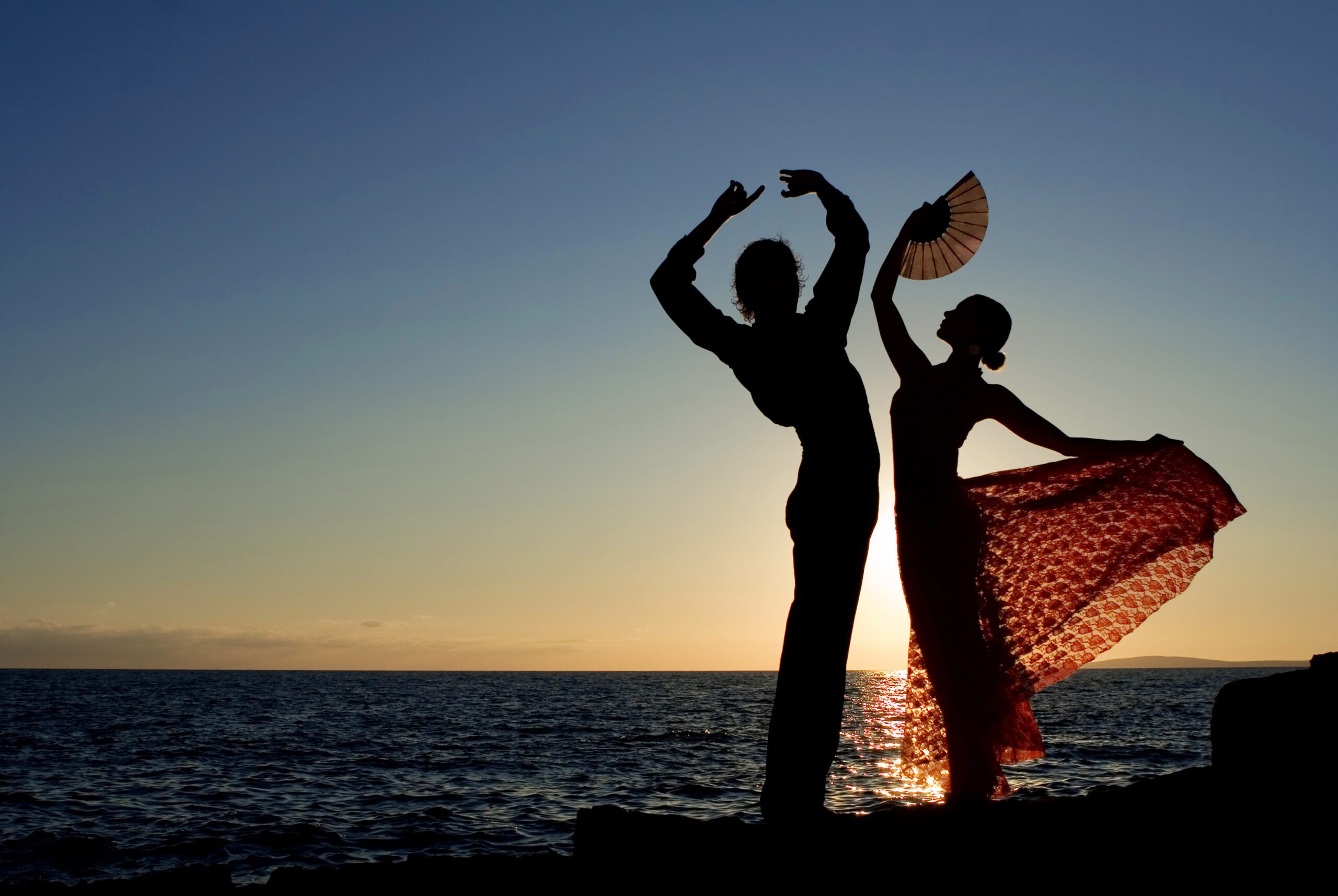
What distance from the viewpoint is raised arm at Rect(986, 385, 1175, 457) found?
4883mm

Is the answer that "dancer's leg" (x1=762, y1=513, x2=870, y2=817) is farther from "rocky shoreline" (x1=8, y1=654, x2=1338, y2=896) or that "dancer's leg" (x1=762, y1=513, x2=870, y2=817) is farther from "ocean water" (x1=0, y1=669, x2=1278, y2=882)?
"ocean water" (x1=0, y1=669, x2=1278, y2=882)

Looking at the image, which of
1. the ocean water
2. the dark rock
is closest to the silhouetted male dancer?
the dark rock

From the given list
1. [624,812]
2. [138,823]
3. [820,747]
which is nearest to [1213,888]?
[820,747]

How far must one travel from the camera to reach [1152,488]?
5.31m

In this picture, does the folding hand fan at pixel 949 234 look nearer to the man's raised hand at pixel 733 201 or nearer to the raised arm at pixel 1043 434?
the raised arm at pixel 1043 434

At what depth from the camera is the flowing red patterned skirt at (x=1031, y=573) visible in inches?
189

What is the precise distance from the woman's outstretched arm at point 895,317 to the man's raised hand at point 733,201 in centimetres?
148

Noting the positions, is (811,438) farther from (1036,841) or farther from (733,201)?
(1036,841)

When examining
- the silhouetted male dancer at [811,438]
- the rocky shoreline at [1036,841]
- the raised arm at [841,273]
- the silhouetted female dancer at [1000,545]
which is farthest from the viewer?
the silhouetted female dancer at [1000,545]

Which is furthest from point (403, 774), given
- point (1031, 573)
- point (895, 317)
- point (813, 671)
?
point (813, 671)

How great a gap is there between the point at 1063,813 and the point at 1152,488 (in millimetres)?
2325

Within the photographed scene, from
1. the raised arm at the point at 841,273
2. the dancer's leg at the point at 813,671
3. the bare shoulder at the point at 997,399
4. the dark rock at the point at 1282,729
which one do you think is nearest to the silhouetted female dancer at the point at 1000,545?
the bare shoulder at the point at 997,399

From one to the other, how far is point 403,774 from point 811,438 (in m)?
20.9

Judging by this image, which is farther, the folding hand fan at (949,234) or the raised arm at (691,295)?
the folding hand fan at (949,234)
